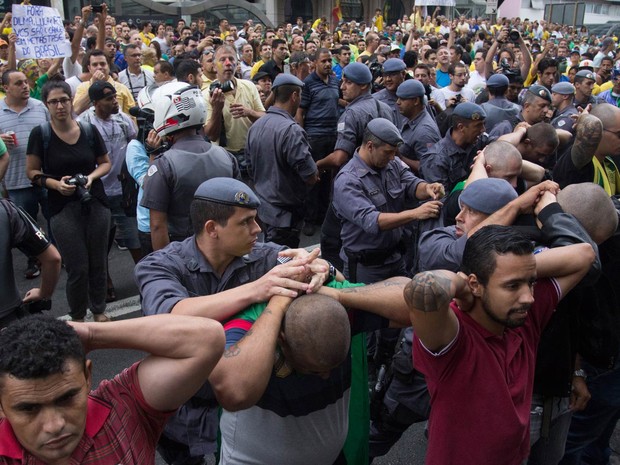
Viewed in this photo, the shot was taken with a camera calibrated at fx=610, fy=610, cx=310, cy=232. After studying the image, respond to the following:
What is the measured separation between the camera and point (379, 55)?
10820 millimetres

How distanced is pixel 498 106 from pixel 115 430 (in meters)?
6.11

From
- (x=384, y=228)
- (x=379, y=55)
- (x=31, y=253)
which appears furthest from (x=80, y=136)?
(x=379, y=55)

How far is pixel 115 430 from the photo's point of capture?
1810 mm

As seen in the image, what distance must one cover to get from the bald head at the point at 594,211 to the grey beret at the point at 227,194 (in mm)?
1498

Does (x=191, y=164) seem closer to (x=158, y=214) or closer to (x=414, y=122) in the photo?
(x=158, y=214)

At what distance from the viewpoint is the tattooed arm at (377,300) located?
2354mm

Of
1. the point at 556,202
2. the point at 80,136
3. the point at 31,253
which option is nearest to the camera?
the point at 556,202

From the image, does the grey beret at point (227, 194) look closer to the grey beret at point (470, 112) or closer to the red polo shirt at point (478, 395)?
the red polo shirt at point (478, 395)

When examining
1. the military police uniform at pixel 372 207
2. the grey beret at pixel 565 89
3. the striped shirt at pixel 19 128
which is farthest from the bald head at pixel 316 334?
the grey beret at pixel 565 89

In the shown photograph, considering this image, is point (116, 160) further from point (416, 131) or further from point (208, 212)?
point (208, 212)

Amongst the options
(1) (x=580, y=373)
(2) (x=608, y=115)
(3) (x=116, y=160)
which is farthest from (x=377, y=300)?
(3) (x=116, y=160)

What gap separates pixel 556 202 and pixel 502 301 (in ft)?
2.83

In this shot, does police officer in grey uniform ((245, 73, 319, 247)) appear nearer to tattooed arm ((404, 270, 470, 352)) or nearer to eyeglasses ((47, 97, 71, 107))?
eyeglasses ((47, 97, 71, 107))

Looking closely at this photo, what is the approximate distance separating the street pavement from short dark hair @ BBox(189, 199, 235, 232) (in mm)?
1054
